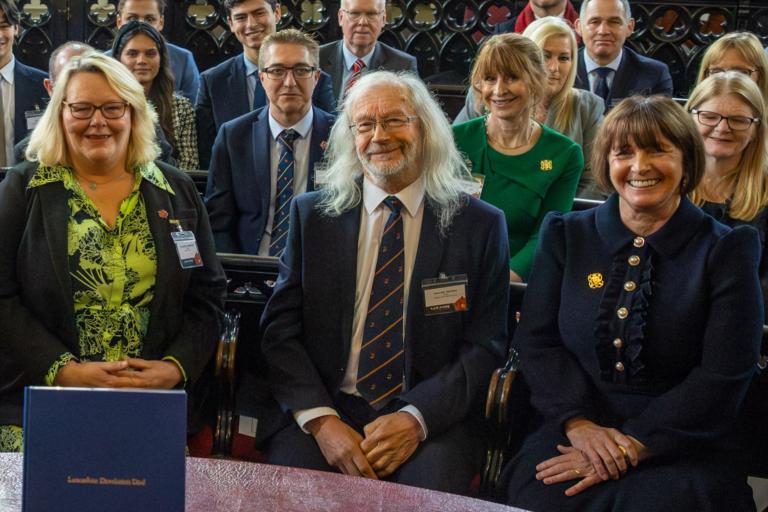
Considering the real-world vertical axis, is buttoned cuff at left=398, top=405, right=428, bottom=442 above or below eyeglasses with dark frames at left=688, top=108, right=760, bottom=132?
below

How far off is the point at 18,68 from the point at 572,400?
3.55 meters

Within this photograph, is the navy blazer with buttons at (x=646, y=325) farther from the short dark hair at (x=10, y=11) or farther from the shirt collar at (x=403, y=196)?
the short dark hair at (x=10, y=11)

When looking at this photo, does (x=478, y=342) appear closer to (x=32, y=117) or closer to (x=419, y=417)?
(x=419, y=417)

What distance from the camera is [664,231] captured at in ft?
9.20

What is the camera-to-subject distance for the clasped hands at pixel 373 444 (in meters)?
2.82

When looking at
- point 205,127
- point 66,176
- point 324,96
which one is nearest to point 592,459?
point 66,176

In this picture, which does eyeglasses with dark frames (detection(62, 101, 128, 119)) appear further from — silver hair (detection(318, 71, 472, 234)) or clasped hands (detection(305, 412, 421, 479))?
clasped hands (detection(305, 412, 421, 479))

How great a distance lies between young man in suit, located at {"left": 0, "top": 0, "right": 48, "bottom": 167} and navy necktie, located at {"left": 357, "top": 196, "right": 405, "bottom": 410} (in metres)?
2.74

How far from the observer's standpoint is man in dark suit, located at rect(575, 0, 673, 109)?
5.33m

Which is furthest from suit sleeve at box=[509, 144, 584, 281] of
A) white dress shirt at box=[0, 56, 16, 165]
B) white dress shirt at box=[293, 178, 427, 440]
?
white dress shirt at box=[0, 56, 16, 165]

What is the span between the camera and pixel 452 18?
6566 millimetres

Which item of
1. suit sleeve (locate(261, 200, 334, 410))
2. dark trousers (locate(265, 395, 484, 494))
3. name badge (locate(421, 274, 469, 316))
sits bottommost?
dark trousers (locate(265, 395, 484, 494))

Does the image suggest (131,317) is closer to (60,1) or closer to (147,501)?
(147,501)

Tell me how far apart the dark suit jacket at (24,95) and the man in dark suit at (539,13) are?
8.07 feet
